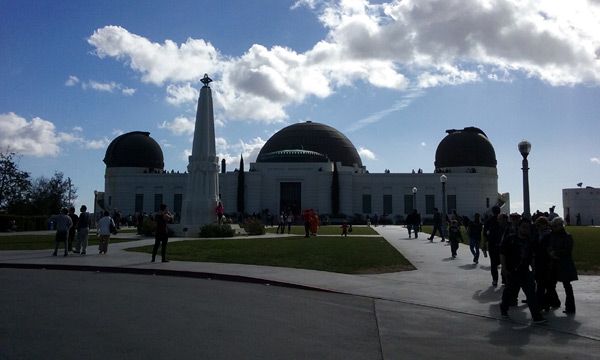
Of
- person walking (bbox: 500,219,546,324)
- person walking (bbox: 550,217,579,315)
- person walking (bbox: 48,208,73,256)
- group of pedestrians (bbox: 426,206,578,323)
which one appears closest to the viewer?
person walking (bbox: 500,219,546,324)

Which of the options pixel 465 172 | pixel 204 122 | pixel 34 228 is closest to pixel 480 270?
pixel 204 122

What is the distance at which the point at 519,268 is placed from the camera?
9.14m

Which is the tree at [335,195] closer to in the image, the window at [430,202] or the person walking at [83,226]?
the window at [430,202]

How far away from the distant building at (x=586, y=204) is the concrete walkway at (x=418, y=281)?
69.4 meters

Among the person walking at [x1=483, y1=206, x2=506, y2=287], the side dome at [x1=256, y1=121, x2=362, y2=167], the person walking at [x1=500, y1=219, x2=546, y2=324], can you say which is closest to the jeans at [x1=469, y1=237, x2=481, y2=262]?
the person walking at [x1=483, y1=206, x2=506, y2=287]

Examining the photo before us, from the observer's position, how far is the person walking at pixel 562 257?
9500 millimetres

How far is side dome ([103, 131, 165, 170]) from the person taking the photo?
8388 cm

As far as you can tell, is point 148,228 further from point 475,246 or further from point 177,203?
point 177,203

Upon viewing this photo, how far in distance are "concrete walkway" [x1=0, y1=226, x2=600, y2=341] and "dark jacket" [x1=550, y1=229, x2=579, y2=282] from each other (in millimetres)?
691

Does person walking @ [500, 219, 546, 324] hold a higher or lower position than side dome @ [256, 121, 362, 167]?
lower

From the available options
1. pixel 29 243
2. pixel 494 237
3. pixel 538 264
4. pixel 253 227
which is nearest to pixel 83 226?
pixel 29 243

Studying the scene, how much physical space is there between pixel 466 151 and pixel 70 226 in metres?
70.6

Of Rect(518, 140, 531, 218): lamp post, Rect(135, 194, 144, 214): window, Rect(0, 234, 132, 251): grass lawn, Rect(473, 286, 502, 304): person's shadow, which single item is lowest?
Rect(473, 286, 502, 304): person's shadow

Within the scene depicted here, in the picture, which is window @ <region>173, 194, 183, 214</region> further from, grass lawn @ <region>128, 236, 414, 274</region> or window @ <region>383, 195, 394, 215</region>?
grass lawn @ <region>128, 236, 414, 274</region>
